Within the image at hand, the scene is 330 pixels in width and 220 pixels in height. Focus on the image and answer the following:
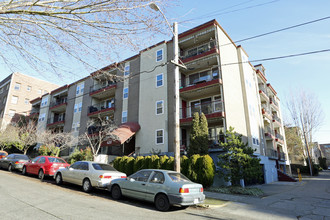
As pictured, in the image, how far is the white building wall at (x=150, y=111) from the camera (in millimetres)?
19469

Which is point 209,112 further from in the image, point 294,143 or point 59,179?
point 294,143

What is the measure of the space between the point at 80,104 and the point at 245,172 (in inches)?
979

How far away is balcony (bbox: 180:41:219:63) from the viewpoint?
18.8m

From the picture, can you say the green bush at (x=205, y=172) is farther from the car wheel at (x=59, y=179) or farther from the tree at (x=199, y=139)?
the car wheel at (x=59, y=179)

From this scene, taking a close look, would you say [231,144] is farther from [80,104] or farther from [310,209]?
[80,104]

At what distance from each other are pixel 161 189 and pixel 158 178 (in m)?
0.51

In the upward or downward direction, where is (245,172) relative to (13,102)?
downward

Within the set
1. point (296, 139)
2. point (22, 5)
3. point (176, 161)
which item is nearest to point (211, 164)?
point (176, 161)

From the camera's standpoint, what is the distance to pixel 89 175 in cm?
979

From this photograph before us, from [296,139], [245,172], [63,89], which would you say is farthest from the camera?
[296,139]

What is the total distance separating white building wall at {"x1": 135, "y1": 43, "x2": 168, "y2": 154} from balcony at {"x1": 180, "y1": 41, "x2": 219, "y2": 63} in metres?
2.40

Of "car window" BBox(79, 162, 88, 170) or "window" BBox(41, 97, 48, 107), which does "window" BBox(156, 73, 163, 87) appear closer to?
"car window" BBox(79, 162, 88, 170)

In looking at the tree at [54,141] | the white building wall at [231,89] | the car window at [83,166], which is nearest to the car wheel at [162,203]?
the car window at [83,166]

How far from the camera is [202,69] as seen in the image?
2102cm
